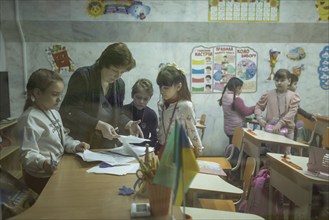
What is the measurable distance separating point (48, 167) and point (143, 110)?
1.23 ft

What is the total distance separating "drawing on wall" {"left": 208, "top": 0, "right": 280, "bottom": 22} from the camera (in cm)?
104

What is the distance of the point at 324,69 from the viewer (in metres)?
1.10

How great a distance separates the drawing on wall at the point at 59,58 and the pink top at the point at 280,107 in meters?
0.68

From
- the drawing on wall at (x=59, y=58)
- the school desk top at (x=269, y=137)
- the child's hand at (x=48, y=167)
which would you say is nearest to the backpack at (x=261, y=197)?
the school desk top at (x=269, y=137)

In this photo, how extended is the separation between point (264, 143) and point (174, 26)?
1.80 ft

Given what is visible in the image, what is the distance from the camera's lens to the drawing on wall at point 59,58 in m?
1.07

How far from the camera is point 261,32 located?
1059 millimetres

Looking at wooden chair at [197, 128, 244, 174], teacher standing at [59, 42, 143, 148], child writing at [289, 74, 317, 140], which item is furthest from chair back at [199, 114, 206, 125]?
child writing at [289, 74, 317, 140]

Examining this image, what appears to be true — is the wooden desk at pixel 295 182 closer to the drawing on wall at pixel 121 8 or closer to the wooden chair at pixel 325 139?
the wooden chair at pixel 325 139

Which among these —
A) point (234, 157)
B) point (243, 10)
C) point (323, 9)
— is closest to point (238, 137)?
point (234, 157)

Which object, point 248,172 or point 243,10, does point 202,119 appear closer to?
point 248,172

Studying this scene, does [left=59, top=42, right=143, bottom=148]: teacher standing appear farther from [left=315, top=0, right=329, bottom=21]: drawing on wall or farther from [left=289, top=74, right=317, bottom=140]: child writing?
[left=315, top=0, right=329, bottom=21]: drawing on wall

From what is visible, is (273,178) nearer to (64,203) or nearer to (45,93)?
(64,203)

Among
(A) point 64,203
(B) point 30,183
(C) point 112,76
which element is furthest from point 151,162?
(B) point 30,183
